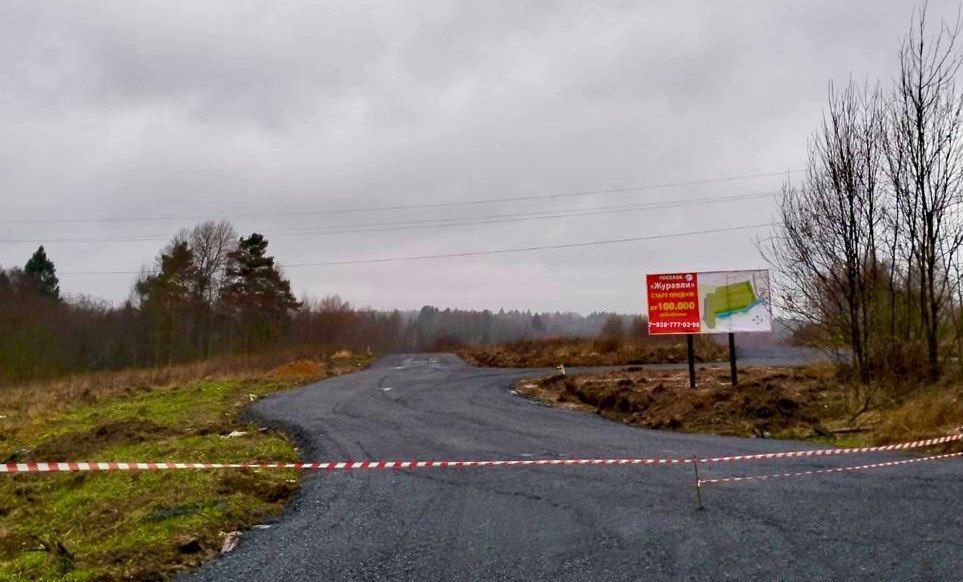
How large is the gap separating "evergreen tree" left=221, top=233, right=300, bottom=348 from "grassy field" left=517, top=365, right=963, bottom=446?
48.6 meters

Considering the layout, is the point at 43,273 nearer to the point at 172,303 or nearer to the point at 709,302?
the point at 172,303

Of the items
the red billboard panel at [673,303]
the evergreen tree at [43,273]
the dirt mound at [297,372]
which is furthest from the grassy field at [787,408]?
the evergreen tree at [43,273]

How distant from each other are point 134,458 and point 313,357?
42856mm

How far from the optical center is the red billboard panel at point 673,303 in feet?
70.0

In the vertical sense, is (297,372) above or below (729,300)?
below

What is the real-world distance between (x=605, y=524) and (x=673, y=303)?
14.9 m

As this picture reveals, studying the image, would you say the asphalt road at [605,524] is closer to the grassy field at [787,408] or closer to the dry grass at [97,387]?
the grassy field at [787,408]

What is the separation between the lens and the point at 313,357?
55.4m

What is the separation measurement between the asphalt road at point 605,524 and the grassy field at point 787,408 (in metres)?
2.14

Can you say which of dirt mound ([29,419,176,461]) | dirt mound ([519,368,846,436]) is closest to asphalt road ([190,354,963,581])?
dirt mound ([519,368,846,436])

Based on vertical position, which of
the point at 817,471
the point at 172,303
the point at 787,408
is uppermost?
the point at 172,303

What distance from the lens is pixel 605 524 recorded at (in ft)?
24.3

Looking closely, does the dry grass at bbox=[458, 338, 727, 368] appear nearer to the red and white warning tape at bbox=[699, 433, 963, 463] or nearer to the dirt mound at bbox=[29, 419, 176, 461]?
the dirt mound at bbox=[29, 419, 176, 461]

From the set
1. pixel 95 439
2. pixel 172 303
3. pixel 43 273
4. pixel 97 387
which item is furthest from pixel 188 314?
pixel 95 439
